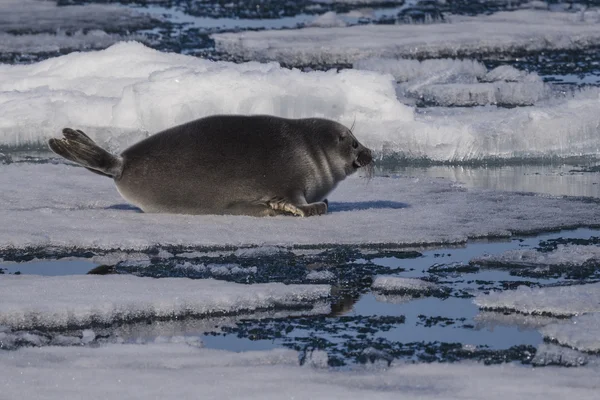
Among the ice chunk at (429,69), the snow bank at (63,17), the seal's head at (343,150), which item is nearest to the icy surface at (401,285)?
the seal's head at (343,150)

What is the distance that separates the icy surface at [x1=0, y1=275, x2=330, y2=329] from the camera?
12.4 feet

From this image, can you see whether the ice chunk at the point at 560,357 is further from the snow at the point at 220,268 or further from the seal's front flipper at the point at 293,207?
the seal's front flipper at the point at 293,207

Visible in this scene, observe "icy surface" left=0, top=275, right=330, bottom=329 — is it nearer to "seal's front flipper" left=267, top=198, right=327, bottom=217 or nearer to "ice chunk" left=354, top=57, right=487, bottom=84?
"seal's front flipper" left=267, top=198, right=327, bottom=217

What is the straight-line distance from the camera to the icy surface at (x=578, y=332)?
11.5ft

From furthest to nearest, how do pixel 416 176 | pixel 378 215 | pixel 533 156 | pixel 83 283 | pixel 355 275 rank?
pixel 533 156 → pixel 416 176 → pixel 378 215 → pixel 355 275 → pixel 83 283

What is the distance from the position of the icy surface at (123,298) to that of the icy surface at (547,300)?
0.58 m

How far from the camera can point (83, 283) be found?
163 inches

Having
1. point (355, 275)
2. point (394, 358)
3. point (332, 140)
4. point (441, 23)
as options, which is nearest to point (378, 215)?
point (332, 140)

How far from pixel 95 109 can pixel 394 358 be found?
4776mm

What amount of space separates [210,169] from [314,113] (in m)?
2.27

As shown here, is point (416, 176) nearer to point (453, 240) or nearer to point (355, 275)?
point (453, 240)

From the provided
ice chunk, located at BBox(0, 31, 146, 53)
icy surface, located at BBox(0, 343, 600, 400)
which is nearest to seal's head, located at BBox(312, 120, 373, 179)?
icy surface, located at BBox(0, 343, 600, 400)

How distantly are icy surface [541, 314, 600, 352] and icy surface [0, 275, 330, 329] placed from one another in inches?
32.5

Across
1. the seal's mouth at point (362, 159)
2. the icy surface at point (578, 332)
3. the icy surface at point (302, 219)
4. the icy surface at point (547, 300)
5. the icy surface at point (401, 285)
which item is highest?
the seal's mouth at point (362, 159)
